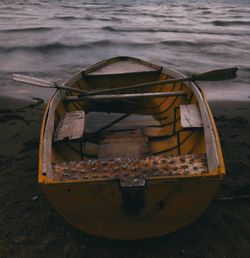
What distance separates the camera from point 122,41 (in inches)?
787

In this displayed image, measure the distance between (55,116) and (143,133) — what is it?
1.93 meters

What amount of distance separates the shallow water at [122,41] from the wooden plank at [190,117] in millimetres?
4952

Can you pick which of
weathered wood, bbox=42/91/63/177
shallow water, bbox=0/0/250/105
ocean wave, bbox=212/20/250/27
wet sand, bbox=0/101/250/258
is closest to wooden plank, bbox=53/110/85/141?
weathered wood, bbox=42/91/63/177

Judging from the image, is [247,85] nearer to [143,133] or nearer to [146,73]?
[146,73]

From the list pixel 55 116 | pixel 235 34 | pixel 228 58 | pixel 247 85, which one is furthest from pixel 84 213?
pixel 235 34

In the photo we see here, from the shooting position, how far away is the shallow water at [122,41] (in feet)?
45.5

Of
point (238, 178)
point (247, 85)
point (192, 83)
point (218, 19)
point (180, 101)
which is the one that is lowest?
point (218, 19)

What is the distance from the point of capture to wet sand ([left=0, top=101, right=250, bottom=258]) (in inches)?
173

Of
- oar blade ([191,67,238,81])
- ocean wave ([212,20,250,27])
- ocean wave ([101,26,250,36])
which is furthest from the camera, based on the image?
ocean wave ([212,20,250,27])

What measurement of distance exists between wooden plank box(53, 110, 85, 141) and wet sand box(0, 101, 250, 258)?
3.91 ft

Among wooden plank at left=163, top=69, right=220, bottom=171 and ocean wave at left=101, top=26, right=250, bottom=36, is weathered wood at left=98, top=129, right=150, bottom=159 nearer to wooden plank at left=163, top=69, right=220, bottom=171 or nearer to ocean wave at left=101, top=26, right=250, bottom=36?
wooden plank at left=163, top=69, right=220, bottom=171

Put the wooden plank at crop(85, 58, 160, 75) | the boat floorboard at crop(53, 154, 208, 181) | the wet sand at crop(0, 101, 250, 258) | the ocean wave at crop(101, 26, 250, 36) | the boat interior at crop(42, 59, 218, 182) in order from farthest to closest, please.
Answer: the ocean wave at crop(101, 26, 250, 36)
the wooden plank at crop(85, 58, 160, 75)
the wet sand at crop(0, 101, 250, 258)
the boat interior at crop(42, 59, 218, 182)
the boat floorboard at crop(53, 154, 208, 181)

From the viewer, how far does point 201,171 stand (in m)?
4.09

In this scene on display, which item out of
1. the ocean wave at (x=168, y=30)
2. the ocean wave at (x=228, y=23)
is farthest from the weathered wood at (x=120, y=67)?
the ocean wave at (x=228, y=23)
